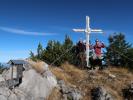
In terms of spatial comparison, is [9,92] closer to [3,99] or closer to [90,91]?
[3,99]

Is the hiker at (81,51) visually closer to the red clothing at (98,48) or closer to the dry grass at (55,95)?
the red clothing at (98,48)

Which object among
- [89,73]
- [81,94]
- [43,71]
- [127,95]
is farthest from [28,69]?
[127,95]

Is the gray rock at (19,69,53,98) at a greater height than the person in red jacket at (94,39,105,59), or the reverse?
the person in red jacket at (94,39,105,59)

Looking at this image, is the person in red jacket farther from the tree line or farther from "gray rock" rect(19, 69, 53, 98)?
"gray rock" rect(19, 69, 53, 98)

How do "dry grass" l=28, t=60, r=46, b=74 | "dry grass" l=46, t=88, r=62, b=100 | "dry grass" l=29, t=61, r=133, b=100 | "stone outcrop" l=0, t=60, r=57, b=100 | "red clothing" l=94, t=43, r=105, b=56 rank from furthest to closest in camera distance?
"red clothing" l=94, t=43, r=105, b=56 → "dry grass" l=28, t=60, r=46, b=74 → "dry grass" l=29, t=61, r=133, b=100 → "dry grass" l=46, t=88, r=62, b=100 → "stone outcrop" l=0, t=60, r=57, b=100

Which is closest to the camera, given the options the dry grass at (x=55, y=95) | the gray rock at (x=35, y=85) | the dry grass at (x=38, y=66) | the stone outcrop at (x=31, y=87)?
the stone outcrop at (x=31, y=87)

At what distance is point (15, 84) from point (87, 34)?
8.75m

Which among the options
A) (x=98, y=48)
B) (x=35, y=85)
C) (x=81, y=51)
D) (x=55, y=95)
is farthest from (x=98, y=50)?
(x=35, y=85)

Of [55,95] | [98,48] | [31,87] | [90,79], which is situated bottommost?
[55,95]

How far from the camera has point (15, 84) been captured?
19375mm

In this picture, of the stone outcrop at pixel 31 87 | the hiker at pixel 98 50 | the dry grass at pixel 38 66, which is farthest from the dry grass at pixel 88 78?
the hiker at pixel 98 50

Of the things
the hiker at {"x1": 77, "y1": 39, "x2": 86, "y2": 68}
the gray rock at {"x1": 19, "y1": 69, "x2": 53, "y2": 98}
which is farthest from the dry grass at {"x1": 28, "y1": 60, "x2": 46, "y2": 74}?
the hiker at {"x1": 77, "y1": 39, "x2": 86, "y2": 68}

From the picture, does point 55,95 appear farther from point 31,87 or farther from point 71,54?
point 71,54

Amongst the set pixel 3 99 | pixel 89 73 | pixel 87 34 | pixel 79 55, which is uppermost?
pixel 87 34
